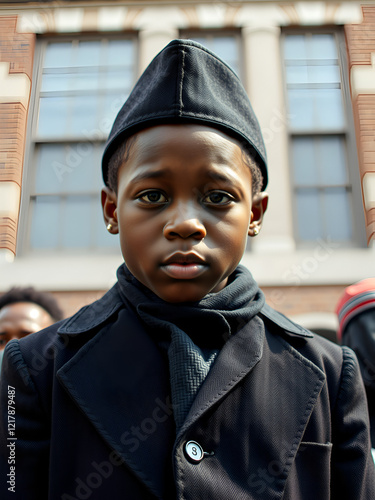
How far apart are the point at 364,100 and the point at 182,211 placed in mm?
3152

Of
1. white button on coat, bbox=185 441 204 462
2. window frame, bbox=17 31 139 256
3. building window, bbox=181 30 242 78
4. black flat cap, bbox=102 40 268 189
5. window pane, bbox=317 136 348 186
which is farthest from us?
building window, bbox=181 30 242 78

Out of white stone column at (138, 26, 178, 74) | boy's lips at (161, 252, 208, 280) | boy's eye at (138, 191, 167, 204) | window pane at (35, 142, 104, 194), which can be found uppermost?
white stone column at (138, 26, 178, 74)

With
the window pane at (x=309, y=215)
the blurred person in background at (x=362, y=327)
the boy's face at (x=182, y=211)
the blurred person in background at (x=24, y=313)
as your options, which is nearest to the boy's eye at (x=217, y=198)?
the boy's face at (x=182, y=211)

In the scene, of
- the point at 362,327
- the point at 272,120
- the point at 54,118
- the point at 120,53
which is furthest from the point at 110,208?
the point at 120,53

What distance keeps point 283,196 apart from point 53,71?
1994 mm

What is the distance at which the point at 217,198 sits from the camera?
873 millimetres

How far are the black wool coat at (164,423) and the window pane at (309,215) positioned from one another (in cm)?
264

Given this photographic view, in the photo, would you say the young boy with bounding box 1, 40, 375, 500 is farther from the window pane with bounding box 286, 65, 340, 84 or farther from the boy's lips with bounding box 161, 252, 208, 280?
the window pane with bounding box 286, 65, 340, 84

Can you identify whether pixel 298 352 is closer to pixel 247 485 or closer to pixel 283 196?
pixel 247 485

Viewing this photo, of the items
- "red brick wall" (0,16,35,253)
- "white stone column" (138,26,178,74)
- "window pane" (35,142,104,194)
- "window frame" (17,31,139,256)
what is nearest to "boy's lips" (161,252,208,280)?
"red brick wall" (0,16,35,253)

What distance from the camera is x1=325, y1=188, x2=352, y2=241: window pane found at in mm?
3422

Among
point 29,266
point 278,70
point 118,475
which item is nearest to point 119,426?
point 118,475

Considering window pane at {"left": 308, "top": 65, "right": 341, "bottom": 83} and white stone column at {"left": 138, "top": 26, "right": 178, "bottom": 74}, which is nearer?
window pane at {"left": 308, "top": 65, "right": 341, "bottom": 83}

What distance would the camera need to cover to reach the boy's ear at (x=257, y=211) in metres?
1.07
